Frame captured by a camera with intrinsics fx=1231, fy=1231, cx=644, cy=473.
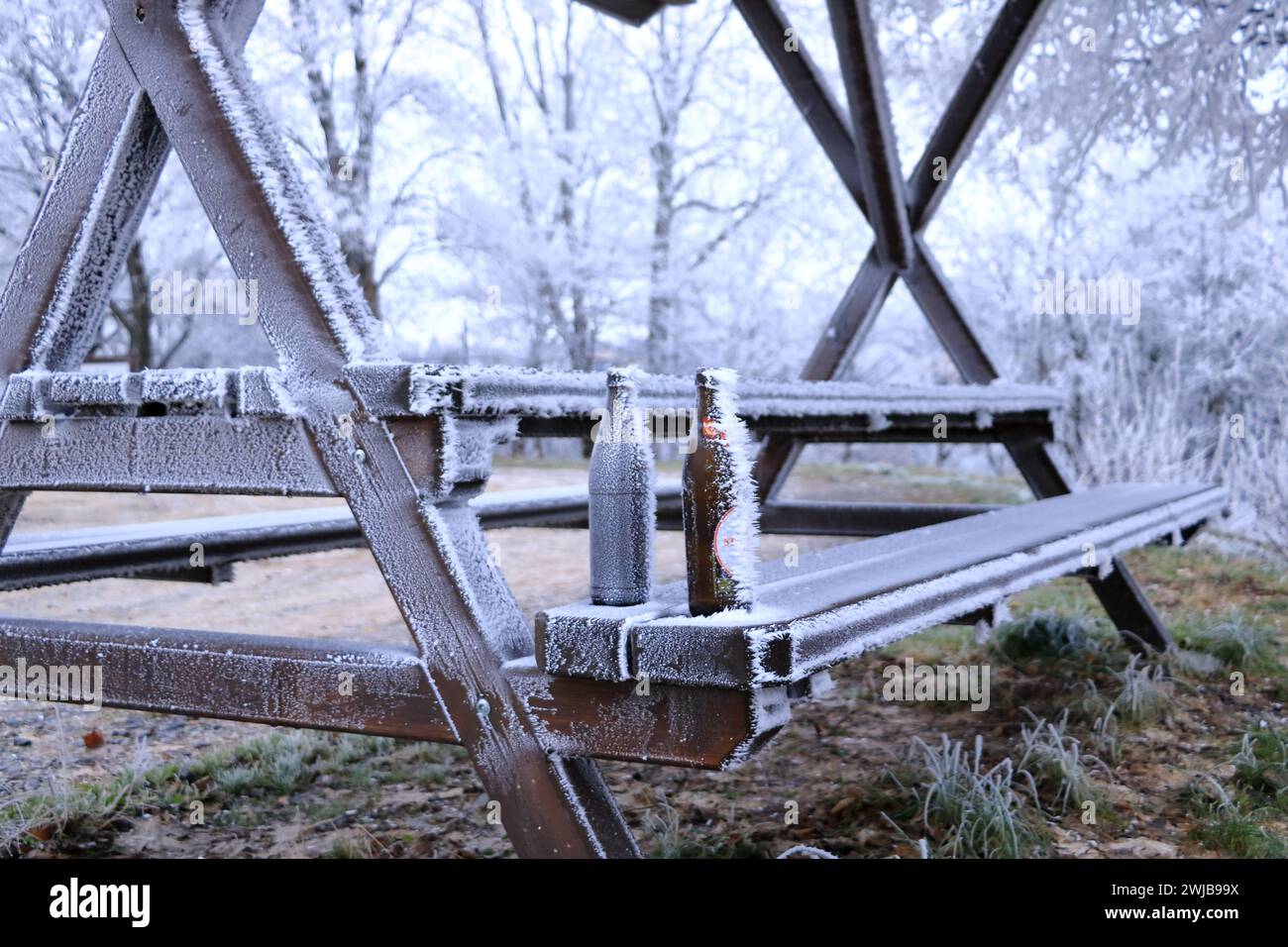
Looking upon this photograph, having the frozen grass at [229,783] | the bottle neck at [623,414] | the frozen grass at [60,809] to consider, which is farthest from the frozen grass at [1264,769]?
the frozen grass at [60,809]

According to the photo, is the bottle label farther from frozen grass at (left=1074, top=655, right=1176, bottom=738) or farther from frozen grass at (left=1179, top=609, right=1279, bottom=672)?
frozen grass at (left=1179, top=609, right=1279, bottom=672)

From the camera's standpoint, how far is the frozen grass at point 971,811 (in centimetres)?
267

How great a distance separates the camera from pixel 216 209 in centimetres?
190

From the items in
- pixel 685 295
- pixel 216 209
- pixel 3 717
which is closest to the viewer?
pixel 216 209

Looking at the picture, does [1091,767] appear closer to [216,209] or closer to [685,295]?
[216,209]

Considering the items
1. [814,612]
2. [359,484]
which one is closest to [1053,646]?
[814,612]

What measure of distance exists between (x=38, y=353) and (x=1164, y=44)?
7689mm

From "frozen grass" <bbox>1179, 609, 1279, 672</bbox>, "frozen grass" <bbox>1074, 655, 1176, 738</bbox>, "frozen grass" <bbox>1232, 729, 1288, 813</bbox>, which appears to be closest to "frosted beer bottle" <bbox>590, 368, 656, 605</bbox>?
"frozen grass" <bbox>1232, 729, 1288, 813</bbox>

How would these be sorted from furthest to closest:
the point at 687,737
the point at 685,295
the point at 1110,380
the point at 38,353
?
the point at 685,295 → the point at 1110,380 → the point at 38,353 → the point at 687,737

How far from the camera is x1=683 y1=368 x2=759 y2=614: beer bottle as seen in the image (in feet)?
5.14

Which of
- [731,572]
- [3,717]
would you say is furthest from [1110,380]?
[731,572]

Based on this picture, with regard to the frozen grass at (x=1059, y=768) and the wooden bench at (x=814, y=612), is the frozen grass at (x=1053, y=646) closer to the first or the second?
the frozen grass at (x=1059, y=768)

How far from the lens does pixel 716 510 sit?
157 centimetres

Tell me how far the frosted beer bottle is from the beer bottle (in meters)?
0.12
